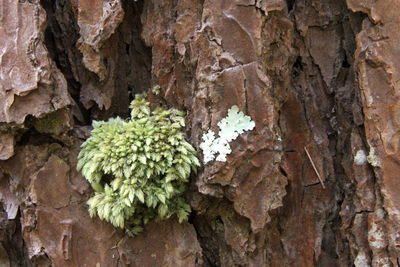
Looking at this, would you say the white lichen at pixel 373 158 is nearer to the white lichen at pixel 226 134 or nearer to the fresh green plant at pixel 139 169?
the white lichen at pixel 226 134

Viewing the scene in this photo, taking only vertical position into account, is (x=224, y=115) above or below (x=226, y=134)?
above

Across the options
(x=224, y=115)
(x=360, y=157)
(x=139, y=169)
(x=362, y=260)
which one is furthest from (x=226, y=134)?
(x=362, y=260)

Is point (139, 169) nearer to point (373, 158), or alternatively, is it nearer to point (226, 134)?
point (226, 134)

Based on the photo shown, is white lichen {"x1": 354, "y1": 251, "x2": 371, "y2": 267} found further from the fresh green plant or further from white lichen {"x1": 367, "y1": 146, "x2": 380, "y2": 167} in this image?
the fresh green plant

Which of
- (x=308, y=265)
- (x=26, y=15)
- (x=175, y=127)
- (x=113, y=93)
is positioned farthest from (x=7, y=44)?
(x=308, y=265)

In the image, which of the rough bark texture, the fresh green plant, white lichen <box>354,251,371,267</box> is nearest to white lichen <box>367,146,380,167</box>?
the rough bark texture
